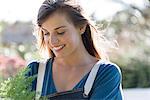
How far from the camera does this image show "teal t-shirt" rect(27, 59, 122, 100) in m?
1.74

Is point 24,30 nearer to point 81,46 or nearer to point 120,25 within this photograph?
point 120,25

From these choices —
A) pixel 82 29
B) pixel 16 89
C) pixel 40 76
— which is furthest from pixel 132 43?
pixel 16 89

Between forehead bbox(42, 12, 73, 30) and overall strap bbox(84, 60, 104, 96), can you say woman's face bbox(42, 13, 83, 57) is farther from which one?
overall strap bbox(84, 60, 104, 96)

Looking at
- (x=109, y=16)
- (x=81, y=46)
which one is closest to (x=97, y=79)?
(x=81, y=46)

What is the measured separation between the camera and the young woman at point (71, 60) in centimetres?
174

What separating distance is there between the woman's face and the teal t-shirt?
100 mm

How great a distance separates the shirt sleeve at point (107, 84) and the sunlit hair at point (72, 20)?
0.60ft

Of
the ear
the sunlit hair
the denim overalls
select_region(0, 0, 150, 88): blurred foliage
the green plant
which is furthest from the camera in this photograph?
select_region(0, 0, 150, 88): blurred foliage

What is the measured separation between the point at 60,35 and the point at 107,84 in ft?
0.79

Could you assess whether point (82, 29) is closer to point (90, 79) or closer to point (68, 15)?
point (68, 15)

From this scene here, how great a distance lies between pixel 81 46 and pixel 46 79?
211 mm

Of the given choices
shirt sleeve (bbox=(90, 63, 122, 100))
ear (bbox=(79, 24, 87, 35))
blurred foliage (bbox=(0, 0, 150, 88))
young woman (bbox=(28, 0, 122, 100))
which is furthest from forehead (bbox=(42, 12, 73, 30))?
blurred foliage (bbox=(0, 0, 150, 88))

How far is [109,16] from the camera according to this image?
6.98 m

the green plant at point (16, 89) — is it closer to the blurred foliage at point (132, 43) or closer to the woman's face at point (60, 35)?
the woman's face at point (60, 35)
